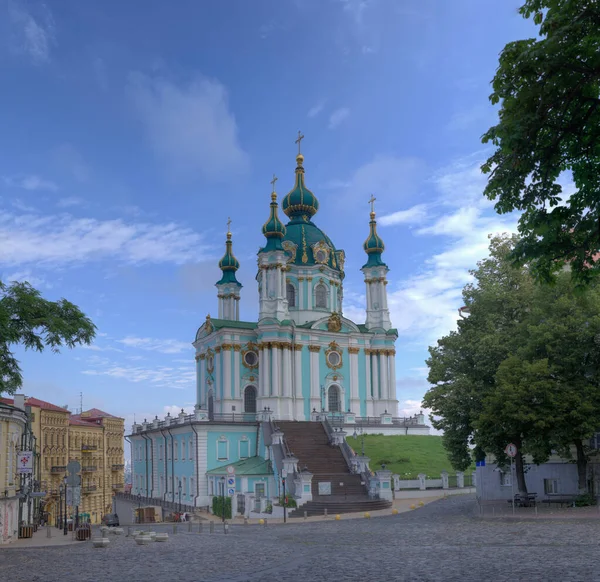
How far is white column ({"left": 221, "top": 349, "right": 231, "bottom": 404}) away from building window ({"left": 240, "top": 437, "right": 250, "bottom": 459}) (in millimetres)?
8191

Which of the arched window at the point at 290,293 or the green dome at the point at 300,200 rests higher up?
the green dome at the point at 300,200

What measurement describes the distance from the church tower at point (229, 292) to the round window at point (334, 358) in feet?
43.0

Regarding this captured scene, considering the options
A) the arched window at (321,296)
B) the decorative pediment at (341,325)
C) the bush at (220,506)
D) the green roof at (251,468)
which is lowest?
the bush at (220,506)

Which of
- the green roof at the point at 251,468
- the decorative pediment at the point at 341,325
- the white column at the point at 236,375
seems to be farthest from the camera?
the decorative pediment at the point at 341,325

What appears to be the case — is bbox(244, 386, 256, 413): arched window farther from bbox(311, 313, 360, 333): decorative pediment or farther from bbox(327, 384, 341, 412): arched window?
bbox(311, 313, 360, 333): decorative pediment

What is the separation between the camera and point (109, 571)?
61.4 ft

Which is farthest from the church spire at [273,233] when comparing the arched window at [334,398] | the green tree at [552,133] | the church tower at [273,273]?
the green tree at [552,133]

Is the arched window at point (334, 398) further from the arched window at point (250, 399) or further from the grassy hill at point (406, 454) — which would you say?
the arched window at point (250, 399)

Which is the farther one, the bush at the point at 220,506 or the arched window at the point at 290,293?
the arched window at the point at 290,293

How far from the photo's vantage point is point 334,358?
6462cm

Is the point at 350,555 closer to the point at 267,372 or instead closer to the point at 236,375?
the point at 267,372

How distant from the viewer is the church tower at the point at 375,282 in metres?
68.2

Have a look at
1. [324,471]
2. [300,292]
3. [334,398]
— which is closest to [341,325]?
[300,292]

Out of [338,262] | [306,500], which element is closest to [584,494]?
[306,500]
